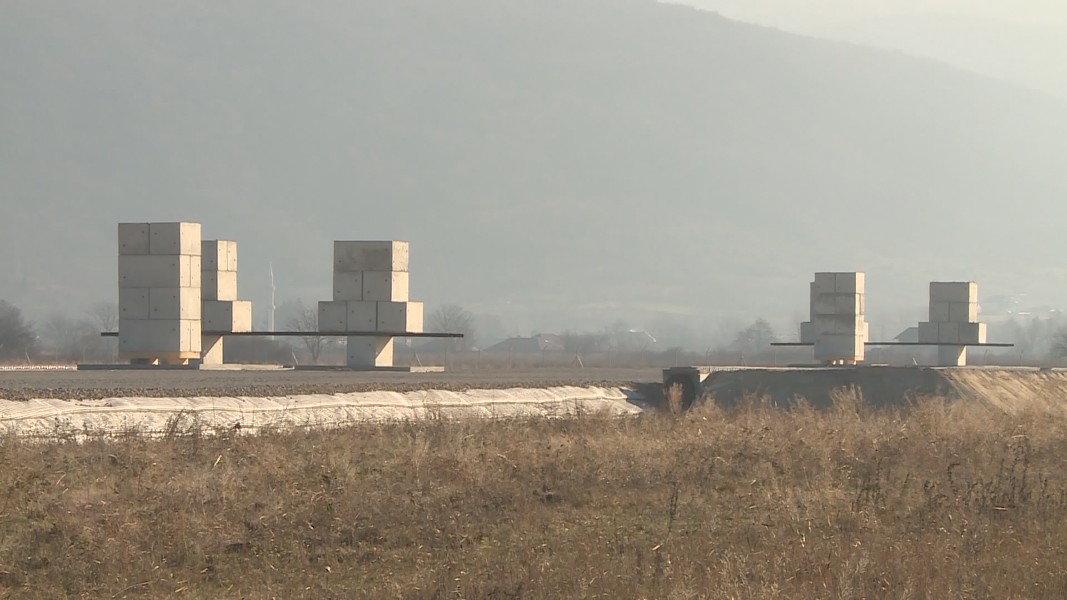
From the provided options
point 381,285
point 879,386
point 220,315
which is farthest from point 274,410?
point 220,315

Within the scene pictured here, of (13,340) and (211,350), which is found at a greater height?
(211,350)

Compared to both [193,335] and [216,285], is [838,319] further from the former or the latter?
[193,335]

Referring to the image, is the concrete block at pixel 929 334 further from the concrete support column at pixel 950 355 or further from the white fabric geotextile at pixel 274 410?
the white fabric geotextile at pixel 274 410

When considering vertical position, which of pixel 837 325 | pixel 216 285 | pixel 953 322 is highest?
pixel 216 285

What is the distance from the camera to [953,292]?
64250 mm

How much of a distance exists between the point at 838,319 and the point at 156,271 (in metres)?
29.7

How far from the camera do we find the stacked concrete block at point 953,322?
208 feet

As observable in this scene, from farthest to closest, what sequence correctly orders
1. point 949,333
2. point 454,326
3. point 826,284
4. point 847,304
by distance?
point 454,326 < point 949,333 < point 826,284 < point 847,304

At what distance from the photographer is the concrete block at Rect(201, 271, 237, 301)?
45562mm

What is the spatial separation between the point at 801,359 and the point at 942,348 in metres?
47.8

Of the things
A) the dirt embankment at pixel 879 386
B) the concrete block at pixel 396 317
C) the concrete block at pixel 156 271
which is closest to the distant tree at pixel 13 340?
the concrete block at pixel 156 271

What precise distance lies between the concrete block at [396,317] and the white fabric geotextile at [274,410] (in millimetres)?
12941

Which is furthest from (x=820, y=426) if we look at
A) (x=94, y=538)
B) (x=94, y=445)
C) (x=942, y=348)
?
(x=942, y=348)

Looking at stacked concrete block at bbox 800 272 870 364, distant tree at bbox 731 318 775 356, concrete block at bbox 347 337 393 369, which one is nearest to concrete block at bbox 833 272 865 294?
stacked concrete block at bbox 800 272 870 364
